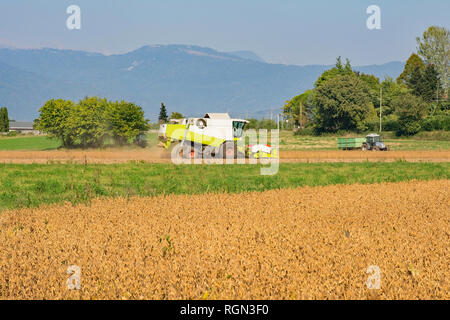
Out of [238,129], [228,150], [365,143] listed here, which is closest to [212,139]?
[228,150]

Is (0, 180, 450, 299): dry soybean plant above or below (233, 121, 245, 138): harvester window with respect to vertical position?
below

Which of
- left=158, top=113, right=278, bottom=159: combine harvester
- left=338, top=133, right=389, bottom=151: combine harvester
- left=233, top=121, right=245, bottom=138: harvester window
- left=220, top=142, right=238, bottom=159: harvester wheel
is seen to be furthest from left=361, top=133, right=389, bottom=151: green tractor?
left=220, top=142, right=238, bottom=159: harvester wheel

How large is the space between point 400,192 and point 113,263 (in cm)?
941

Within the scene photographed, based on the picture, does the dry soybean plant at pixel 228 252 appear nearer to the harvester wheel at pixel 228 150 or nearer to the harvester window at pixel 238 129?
the harvester wheel at pixel 228 150

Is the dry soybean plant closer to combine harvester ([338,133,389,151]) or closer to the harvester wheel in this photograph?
the harvester wheel

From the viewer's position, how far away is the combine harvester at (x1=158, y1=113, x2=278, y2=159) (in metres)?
26.4

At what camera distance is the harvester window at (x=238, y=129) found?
2727cm

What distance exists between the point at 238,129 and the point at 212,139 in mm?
2038

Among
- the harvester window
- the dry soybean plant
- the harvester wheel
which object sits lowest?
the dry soybean plant

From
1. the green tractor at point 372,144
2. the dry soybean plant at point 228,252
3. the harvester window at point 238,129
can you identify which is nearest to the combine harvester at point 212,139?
the harvester window at point 238,129

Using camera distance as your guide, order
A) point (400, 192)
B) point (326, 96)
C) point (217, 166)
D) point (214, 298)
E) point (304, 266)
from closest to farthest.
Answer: point (214, 298)
point (304, 266)
point (400, 192)
point (217, 166)
point (326, 96)
